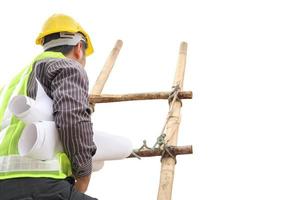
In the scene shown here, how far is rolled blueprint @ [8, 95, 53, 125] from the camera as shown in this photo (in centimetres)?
217

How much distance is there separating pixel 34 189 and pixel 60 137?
0.76 feet

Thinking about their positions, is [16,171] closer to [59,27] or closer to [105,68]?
[59,27]

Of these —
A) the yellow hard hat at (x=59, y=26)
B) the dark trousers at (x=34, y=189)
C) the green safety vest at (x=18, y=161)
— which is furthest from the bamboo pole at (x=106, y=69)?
the dark trousers at (x=34, y=189)

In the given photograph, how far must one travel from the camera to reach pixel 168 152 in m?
3.38

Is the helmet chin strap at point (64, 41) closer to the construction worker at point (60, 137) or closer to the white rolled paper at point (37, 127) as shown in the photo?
the construction worker at point (60, 137)

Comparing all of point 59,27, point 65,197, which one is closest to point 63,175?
point 65,197

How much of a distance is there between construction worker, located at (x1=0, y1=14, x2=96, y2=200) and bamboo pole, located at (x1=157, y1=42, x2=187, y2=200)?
72 cm

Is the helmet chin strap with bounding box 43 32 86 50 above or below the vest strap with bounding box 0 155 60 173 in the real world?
above

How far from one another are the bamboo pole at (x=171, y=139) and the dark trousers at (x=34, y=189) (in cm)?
86

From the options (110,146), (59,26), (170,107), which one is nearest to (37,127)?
(110,146)

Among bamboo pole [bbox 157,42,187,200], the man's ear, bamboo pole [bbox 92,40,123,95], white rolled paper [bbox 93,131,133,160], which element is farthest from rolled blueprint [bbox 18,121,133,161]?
bamboo pole [bbox 92,40,123,95]

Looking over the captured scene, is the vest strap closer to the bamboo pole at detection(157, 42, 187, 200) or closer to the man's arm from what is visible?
the man's arm

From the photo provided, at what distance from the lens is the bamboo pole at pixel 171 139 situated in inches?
116

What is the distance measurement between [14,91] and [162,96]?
2.06 metres
